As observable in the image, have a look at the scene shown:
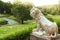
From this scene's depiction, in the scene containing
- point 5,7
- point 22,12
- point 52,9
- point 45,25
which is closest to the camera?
point 45,25

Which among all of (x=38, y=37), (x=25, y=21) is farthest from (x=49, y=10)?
(x=38, y=37)

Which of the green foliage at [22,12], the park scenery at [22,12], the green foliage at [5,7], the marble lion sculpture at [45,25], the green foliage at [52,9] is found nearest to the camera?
the marble lion sculpture at [45,25]

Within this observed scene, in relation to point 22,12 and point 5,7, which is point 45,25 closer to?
point 22,12

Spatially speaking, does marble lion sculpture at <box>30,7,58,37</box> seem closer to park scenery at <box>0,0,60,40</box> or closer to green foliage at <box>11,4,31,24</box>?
park scenery at <box>0,0,60,40</box>

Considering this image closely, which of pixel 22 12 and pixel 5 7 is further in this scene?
pixel 5 7

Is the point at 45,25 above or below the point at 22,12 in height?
above

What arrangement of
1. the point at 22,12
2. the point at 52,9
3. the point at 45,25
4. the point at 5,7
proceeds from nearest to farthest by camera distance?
the point at 45,25 < the point at 22,12 < the point at 52,9 < the point at 5,7

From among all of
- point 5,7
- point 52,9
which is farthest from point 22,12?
point 5,7

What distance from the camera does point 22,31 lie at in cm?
470

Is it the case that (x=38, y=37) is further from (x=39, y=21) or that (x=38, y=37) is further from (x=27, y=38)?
(x=27, y=38)

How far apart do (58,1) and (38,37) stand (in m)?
3.74

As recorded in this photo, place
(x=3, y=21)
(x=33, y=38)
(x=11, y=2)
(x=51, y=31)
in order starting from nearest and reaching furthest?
(x=51, y=31), (x=33, y=38), (x=3, y=21), (x=11, y=2)

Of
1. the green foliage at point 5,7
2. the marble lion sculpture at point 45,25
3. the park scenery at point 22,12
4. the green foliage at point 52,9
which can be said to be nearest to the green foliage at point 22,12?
the park scenery at point 22,12

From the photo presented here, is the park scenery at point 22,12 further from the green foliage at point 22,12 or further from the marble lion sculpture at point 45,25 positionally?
the marble lion sculpture at point 45,25
